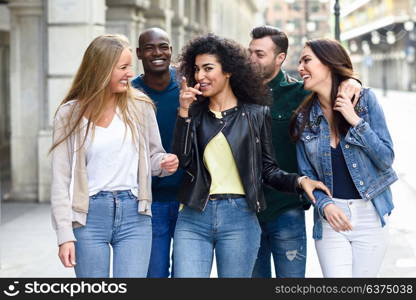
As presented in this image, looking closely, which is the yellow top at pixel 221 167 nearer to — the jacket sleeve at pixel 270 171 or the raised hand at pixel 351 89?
the jacket sleeve at pixel 270 171

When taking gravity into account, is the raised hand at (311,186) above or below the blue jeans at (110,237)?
above

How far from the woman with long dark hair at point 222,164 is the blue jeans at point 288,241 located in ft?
2.22

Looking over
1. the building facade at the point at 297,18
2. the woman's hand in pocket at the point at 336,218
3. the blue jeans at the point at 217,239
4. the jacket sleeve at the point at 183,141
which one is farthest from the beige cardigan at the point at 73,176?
the building facade at the point at 297,18

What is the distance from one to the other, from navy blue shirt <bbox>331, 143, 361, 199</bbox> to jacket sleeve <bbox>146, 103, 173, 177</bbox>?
34.4 inches

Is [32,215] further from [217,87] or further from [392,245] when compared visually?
[217,87]

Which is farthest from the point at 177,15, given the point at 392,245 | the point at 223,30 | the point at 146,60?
the point at 223,30

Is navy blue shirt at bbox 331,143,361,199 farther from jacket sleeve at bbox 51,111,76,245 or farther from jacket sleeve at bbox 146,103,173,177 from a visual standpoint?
jacket sleeve at bbox 51,111,76,245

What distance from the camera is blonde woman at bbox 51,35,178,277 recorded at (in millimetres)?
4195

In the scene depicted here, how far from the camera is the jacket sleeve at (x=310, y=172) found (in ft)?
14.4

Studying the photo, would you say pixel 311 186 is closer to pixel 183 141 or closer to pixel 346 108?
pixel 346 108

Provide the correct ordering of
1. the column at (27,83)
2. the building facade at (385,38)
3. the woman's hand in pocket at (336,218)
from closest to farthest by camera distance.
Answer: the woman's hand in pocket at (336,218)
the column at (27,83)
the building facade at (385,38)

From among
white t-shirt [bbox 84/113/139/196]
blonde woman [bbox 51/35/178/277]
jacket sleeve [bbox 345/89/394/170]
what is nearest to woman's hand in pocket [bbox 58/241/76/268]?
blonde woman [bbox 51/35/178/277]

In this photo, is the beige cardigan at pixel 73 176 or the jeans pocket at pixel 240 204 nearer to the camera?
the beige cardigan at pixel 73 176

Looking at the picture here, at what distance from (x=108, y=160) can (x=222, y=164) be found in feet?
2.00
